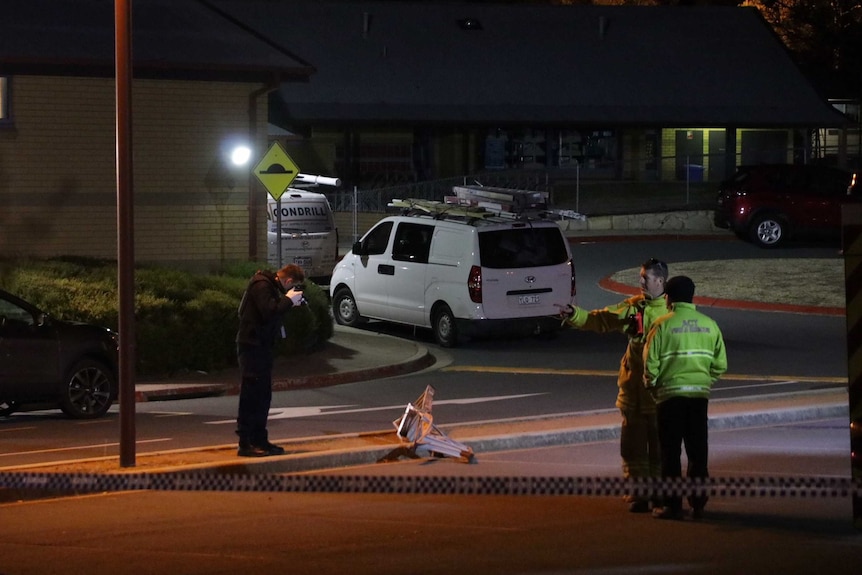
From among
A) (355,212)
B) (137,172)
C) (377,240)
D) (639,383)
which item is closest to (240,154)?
(137,172)

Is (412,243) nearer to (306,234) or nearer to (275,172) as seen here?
(275,172)

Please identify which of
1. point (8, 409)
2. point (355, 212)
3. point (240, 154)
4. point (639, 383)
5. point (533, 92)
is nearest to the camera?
point (639, 383)

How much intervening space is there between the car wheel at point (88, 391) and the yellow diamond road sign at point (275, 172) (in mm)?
6219

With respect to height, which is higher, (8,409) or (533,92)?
(533,92)

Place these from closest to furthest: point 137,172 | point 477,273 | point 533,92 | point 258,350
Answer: point 258,350 < point 477,273 < point 137,172 < point 533,92

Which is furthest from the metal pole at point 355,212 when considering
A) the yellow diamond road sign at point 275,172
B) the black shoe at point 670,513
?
the black shoe at point 670,513

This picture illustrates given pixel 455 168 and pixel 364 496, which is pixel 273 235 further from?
pixel 455 168

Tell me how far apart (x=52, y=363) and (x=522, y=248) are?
7923 millimetres

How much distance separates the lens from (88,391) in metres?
15.9

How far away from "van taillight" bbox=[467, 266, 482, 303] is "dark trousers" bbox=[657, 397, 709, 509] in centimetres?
1052

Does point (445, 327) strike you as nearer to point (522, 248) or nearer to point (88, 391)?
point (522, 248)

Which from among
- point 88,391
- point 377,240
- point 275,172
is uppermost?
point 275,172

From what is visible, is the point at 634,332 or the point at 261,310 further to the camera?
the point at 261,310

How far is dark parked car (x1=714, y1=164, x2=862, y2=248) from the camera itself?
3478cm
